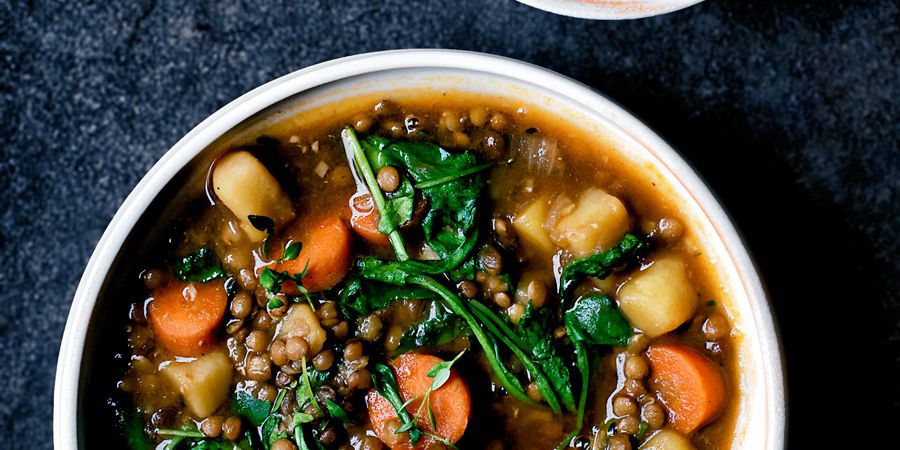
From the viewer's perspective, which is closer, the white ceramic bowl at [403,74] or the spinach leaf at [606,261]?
the white ceramic bowl at [403,74]

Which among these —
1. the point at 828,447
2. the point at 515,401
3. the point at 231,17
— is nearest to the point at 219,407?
the point at 515,401

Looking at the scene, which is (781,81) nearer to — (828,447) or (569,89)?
(569,89)

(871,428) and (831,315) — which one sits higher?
(831,315)

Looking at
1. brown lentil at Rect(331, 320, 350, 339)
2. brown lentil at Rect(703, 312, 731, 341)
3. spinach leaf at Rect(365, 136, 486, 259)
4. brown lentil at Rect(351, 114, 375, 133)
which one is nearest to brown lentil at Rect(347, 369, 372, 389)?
brown lentil at Rect(331, 320, 350, 339)

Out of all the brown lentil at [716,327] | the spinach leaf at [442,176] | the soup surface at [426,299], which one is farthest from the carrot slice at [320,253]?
the brown lentil at [716,327]

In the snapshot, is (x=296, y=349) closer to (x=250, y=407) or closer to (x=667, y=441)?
(x=250, y=407)

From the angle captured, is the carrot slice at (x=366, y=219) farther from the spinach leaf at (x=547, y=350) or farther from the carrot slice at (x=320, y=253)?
the spinach leaf at (x=547, y=350)
